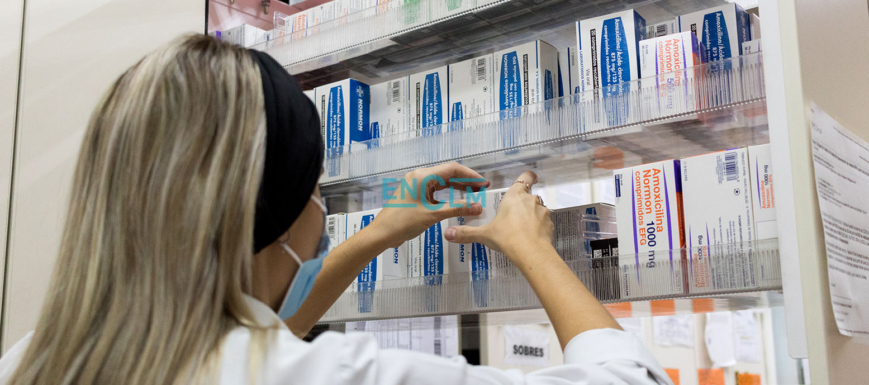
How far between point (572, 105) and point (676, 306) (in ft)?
1.87

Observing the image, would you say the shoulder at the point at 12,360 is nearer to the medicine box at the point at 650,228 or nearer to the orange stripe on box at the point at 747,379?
the medicine box at the point at 650,228

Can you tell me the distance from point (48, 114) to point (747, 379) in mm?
4147

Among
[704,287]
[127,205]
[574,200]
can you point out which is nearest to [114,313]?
[127,205]

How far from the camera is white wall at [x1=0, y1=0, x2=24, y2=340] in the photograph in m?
1.88

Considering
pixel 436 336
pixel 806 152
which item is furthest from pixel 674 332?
pixel 806 152

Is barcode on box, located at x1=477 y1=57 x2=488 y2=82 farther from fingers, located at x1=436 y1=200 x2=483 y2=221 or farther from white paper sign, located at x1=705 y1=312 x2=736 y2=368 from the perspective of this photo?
white paper sign, located at x1=705 y1=312 x2=736 y2=368

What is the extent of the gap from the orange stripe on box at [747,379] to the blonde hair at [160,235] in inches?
171

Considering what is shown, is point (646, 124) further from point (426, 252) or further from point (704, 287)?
point (426, 252)

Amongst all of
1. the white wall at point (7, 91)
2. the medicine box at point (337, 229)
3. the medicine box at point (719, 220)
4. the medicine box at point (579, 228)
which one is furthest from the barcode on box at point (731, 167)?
the white wall at point (7, 91)

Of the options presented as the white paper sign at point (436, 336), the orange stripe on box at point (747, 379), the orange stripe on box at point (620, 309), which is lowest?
the orange stripe on box at point (747, 379)

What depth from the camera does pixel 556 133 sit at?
147 centimetres

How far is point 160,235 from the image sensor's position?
0.77 m

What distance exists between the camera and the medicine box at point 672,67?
131 centimetres

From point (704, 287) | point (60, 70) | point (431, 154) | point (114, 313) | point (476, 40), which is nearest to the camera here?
point (114, 313)
